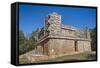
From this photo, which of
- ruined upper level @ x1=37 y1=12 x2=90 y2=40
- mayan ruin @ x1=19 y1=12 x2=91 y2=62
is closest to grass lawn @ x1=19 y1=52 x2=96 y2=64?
mayan ruin @ x1=19 y1=12 x2=91 y2=62

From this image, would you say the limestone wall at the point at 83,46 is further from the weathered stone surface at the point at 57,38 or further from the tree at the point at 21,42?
the tree at the point at 21,42

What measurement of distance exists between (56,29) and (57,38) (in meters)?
→ 0.11

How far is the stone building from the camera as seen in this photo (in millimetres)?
3266

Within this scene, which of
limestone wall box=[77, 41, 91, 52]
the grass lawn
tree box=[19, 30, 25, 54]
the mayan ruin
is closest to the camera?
tree box=[19, 30, 25, 54]

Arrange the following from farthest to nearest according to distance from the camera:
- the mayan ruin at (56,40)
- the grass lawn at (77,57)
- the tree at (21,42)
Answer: the grass lawn at (77,57) → the mayan ruin at (56,40) → the tree at (21,42)

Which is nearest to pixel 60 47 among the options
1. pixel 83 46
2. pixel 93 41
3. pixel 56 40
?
pixel 56 40

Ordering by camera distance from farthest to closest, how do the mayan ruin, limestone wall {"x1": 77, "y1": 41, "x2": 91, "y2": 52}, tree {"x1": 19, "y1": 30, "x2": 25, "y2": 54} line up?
limestone wall {"x1": 77, "y1": 41, "x2": 91, "y2": 52}, the mayan ruin, tree {"x1": 19, "y1": 30, "x2": 25, "y2": 54}

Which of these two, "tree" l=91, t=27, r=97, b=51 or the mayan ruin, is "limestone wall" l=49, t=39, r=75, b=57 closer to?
the mayan ruin

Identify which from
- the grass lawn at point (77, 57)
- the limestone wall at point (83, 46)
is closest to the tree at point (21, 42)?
the grass lawn at point (77, 57)

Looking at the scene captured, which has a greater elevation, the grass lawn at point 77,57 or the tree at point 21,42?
the tree at point 21,42

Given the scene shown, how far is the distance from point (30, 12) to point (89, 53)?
95 centimetres

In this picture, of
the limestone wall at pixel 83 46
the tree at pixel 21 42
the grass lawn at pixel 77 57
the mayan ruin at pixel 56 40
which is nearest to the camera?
the tree at pixel 21 42

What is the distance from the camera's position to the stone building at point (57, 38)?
129 inches

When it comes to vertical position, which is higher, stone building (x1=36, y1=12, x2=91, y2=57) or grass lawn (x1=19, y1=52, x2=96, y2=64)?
stone building (x1=36, y1=12, x2=91, y2=57)
